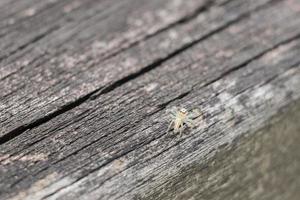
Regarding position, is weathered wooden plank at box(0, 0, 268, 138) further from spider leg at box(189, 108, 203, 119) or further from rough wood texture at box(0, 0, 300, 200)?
spider leg at box(189, 108, 203, 119)

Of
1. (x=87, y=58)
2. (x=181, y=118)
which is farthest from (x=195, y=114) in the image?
(x=87, y=58)

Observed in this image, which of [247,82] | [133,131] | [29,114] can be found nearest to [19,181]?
[29,114]

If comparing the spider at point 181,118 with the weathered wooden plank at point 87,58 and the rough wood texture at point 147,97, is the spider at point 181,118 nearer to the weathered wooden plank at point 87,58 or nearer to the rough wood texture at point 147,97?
the rough wood texture at point 147,97

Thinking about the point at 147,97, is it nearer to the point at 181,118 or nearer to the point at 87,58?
the point at 181,118

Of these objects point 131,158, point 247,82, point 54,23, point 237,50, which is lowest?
point 131,158

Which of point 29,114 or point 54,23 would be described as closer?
point 29,114

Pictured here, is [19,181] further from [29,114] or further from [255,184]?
[255,184]

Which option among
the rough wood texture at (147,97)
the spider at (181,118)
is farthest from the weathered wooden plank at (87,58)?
the spider at (181,118)
